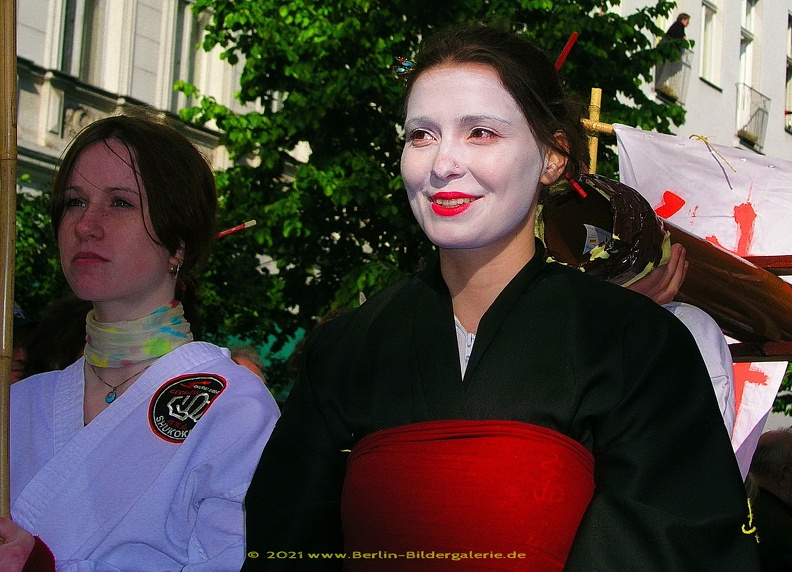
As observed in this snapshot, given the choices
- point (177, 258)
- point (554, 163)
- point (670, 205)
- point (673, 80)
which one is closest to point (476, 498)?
point (554, 163)

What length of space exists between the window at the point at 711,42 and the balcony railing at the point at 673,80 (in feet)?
3.96

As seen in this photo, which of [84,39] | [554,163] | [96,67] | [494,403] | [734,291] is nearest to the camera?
[494,403]

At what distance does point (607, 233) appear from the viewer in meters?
2.53

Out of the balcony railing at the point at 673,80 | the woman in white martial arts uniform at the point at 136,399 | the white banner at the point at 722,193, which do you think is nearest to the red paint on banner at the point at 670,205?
the white banner at the point at 722,193

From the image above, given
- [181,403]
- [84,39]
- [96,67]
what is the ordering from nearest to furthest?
[181,403], [84,39], [96,67]

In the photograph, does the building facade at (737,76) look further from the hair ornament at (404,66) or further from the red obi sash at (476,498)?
the red obi sash at (476,498)

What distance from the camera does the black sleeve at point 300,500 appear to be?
1882 millimetres

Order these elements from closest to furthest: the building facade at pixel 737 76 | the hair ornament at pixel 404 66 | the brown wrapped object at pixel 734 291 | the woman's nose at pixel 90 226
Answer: the hair ornament at pixel 404 66 → the woman's nose at pixel 90 226 → the brown wrapped object at pixel 734 291 → the building facade at pixel 737 76

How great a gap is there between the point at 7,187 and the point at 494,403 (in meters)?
0.82

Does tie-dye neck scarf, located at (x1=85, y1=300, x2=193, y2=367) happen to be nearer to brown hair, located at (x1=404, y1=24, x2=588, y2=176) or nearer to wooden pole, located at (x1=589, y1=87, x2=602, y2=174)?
brown hair, located at (x1=404, y1=24, x2=588, y2=176)

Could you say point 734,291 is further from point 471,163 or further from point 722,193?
point 722,193

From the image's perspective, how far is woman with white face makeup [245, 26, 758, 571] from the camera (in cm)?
164

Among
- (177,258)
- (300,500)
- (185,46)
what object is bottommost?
(300,500)

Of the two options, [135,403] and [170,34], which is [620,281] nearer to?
[135,403]
